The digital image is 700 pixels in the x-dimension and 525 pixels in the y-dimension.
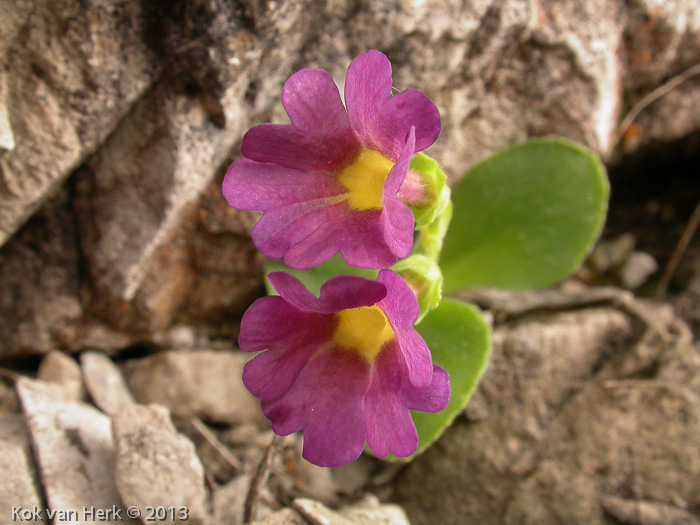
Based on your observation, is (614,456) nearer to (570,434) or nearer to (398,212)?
(570,434)

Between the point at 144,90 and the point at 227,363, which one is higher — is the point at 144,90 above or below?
above

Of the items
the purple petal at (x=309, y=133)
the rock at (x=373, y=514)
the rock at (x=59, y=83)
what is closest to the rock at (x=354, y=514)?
the rock at (x=373, y=514)

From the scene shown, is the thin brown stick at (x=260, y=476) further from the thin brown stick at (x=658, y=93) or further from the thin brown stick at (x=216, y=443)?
the thin brown stick at (x=658, y=93)

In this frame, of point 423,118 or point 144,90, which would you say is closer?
point 423,118

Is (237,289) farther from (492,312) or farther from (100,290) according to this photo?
(492,312)

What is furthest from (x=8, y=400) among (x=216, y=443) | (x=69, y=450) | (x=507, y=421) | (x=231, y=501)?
(x=507, y=421)

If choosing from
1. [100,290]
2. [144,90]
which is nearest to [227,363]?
[100,290]
